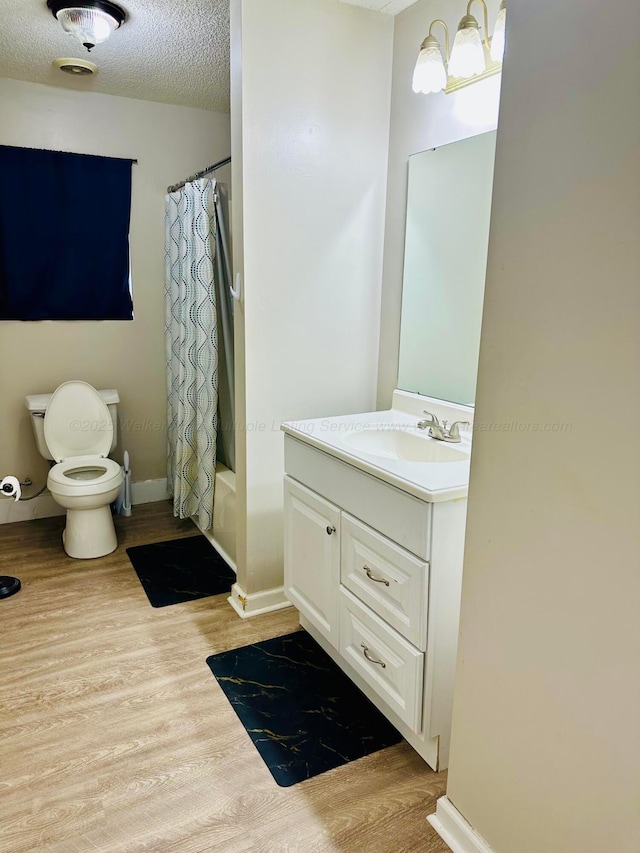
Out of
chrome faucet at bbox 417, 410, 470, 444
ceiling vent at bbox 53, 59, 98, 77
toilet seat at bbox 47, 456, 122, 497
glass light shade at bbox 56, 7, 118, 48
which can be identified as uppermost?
ceiling vent at bbox 53, 59, 98, 77

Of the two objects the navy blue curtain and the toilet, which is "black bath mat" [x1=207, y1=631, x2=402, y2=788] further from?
the navy blue curtain

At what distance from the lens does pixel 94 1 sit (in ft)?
7.04

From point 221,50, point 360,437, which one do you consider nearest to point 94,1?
point 221,50

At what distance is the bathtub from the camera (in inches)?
113

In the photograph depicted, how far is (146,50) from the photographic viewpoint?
2600mm

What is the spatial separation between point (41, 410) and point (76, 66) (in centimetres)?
167

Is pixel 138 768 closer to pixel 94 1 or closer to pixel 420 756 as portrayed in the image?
pixel 420 756

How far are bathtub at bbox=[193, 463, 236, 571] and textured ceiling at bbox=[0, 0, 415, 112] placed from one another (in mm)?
1950

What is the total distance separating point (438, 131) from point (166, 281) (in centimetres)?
169

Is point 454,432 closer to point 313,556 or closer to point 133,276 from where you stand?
point 313,556

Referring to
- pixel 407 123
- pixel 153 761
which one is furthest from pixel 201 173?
pixel 153 761

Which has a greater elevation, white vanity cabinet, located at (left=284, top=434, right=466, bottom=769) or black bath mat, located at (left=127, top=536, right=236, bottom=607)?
white vanity cabinet, located at (left=284, top=434, right=466, bottom=769)

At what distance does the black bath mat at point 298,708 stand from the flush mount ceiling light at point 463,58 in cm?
202

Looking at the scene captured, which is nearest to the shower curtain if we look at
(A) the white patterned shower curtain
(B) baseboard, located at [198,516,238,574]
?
(A) the white patterned shower curtain
